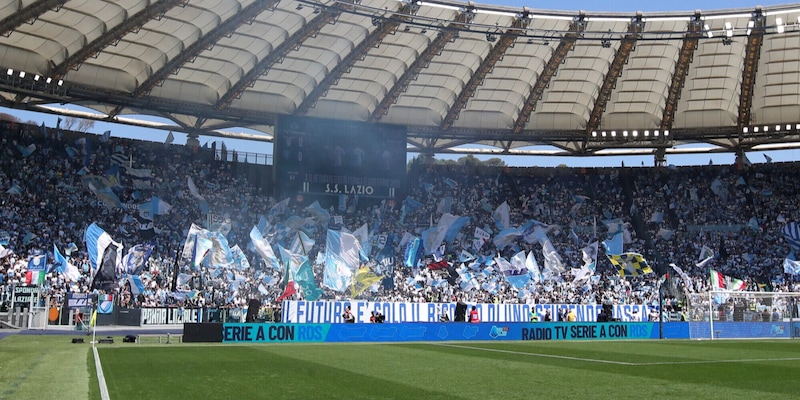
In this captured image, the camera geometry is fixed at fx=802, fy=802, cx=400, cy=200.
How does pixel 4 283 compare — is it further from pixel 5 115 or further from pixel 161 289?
pixel 5 115

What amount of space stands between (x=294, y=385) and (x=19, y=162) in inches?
1531

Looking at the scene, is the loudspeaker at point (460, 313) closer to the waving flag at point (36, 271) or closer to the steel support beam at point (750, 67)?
the waving flag at point (36, 271)

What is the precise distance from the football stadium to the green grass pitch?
0.72 m

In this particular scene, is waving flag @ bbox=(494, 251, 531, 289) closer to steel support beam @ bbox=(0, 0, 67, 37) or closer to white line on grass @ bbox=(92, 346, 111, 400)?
steel support beam @ bbox=(0, 0, 67, 37)

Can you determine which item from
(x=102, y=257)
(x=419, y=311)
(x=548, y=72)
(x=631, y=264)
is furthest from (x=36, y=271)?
(x=548, y=72)

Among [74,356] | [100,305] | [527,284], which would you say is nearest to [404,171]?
[527,284]

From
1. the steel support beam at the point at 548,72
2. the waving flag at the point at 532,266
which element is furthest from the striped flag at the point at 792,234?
the steel support beam at the point at 548,72

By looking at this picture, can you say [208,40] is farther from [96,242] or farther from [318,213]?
[318,213]

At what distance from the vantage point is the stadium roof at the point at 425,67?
42.2 meters

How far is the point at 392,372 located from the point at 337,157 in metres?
36.0

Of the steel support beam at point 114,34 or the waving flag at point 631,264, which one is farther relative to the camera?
the waving flag at point 631,264

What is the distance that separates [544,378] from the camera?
53.7 feet

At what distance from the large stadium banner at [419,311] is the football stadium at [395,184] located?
0.13 metres

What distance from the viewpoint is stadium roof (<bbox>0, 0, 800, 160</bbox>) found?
42250 millimetres
